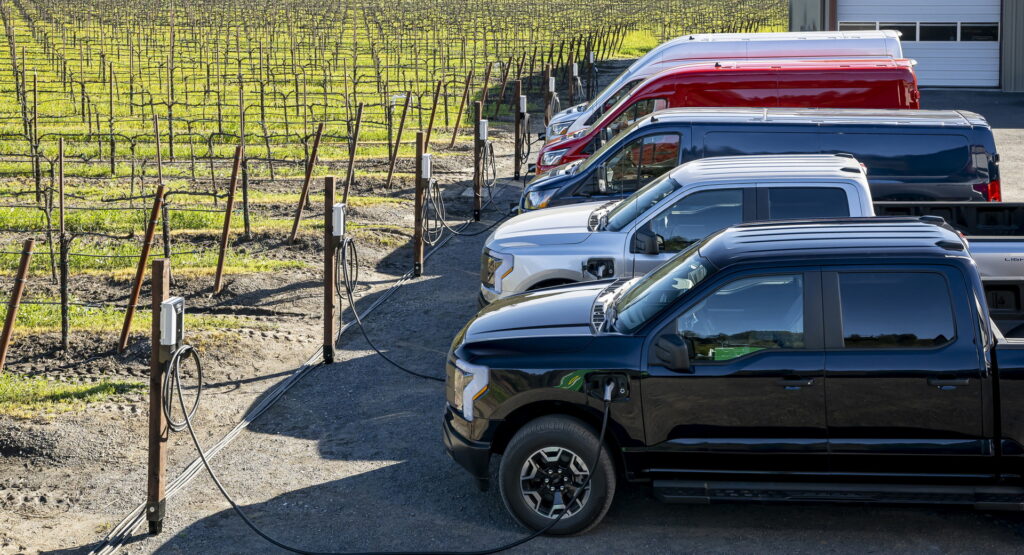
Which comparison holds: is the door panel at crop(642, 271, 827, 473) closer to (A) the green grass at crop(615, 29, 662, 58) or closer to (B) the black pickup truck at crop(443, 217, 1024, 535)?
(B) the black pickup truck at crop(443, 217, 1024, 535)

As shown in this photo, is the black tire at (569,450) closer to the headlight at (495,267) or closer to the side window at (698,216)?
the side window at (698,216)

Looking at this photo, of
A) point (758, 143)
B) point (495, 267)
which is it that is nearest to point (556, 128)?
A: point (758, 143)

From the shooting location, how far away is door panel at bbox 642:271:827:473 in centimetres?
705

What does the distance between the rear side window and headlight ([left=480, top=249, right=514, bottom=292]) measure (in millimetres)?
4035

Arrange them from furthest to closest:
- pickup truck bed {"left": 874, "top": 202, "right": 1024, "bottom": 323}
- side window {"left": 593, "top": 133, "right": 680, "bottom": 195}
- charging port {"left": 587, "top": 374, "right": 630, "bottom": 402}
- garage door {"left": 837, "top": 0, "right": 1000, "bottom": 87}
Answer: garage door {"left": 837, "top": 0, "right": 1000, "bottom": 87}
side window {"left": 593, "top": 133, "right": 680, "bottom": 195}
pickup truck bed {"left": 874, "top": 202, "right": 1024, "bottom": 323}
charging port {"left": 587, "top": 374, "right": 630, "bottom": 402}

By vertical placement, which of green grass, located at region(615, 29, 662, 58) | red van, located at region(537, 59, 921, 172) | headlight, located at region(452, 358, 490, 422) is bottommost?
headlight, located at region(452, 358, 490, 422)

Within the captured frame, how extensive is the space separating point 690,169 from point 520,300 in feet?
10.1

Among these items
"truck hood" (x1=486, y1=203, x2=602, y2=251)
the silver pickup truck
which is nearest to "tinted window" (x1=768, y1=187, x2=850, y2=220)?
the silver pickup truck

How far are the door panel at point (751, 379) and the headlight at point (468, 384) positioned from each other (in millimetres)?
1005

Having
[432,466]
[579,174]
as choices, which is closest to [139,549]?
[432,466]

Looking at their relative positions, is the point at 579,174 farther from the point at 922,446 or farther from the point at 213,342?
the point at 922,446

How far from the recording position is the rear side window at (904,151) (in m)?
12.6

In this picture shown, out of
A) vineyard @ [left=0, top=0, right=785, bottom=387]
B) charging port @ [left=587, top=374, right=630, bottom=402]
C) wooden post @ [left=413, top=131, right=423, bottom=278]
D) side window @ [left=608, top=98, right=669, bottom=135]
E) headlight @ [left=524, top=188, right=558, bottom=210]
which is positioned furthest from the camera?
side window @ [left=608, top=98, right=669, bottom=135]

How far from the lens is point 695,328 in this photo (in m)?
7.13
